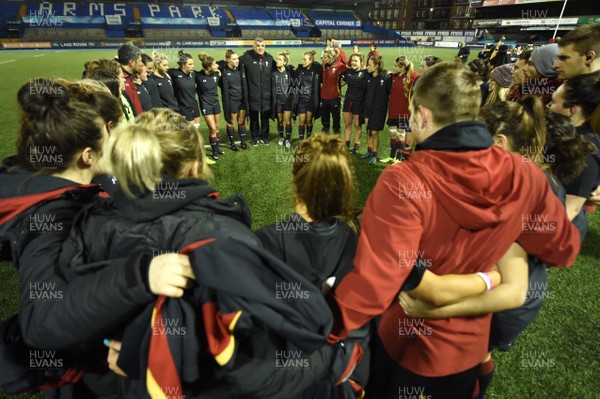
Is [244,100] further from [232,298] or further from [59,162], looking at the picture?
[232,298]

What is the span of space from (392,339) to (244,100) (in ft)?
22.8

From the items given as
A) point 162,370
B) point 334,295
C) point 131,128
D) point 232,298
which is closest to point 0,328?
point 162,370

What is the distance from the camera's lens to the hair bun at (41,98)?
4.69ft

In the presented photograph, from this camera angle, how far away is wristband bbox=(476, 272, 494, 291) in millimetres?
1353

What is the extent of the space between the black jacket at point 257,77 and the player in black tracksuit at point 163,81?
1.70 m

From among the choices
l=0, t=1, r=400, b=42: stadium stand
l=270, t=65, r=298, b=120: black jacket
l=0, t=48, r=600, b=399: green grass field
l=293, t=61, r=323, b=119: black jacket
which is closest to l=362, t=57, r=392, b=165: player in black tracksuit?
l=293, t=61, r=323, b=119: black jacket

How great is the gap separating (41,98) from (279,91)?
6.71m

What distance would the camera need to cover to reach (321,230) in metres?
1.49

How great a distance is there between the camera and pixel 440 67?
1335 millimetres

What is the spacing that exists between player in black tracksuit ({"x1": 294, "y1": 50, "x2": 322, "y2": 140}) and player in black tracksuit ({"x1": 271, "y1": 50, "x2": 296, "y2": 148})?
174 millimetres
